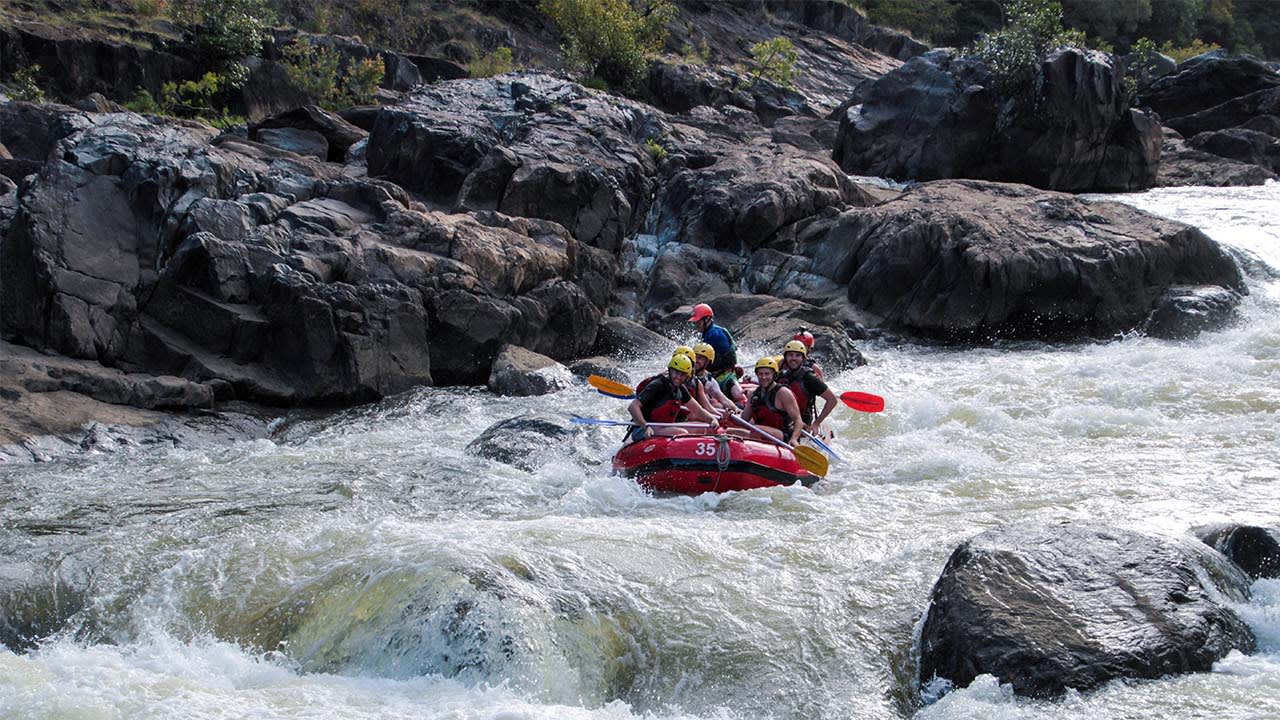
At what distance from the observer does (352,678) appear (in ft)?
18.0

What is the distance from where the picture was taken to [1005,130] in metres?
21.2

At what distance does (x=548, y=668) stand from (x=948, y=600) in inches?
84.8

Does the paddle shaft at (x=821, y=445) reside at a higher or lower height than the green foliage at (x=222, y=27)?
lower

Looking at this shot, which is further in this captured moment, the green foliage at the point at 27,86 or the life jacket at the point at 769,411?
the green foliage at the point at 27,86

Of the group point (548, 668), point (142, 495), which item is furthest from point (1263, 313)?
point (142, 495)

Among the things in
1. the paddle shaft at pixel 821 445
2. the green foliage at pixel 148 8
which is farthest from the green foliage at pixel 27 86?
the paddle shaft at pixel 821 445

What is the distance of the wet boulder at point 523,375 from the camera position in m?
12.2

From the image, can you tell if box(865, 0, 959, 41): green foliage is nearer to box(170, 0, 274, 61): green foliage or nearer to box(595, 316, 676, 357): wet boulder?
box(170, 0, 274, 61): green foliage

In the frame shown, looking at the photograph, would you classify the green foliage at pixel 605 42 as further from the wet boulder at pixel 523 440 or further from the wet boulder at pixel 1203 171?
the wet boulder at pixel 523 440

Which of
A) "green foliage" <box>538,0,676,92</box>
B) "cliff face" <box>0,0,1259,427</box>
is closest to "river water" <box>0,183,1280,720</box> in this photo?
"cliff face" <box>0,0,1259,427</box>

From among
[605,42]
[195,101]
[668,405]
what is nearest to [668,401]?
[668,405]

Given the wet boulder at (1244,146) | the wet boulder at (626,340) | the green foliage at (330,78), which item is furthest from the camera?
the wet boulder at (1244,146)

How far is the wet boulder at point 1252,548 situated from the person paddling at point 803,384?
141 inches

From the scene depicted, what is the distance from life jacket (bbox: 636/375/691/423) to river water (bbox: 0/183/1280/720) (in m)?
0.67
